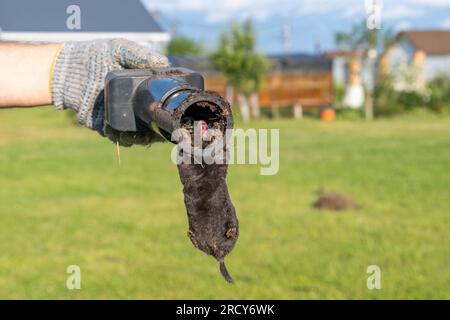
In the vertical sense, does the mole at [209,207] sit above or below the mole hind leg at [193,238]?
above

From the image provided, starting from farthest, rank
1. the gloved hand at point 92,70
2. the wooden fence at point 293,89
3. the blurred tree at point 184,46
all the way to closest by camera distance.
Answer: the blurred tree at point 184,46
the wooden fence at point 293,89
the gloved hand at point 92,70

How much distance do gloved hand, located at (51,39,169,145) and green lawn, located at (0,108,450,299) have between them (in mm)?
6694

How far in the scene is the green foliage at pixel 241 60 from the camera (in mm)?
34250

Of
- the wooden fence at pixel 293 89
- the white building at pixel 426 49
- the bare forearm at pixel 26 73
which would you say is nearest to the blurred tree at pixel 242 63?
the wooden fence at pixel 293 89

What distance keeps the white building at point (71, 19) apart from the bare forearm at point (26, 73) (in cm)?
447

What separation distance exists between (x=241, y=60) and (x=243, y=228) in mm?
22265

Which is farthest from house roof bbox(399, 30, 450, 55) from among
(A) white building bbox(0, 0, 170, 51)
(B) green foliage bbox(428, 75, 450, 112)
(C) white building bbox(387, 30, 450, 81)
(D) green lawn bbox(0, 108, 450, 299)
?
(D) green lawn bbox(0, 108, 450, 299)

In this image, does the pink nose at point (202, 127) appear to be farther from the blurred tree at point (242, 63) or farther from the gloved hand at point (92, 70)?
the blurred tree at point (242, 63)

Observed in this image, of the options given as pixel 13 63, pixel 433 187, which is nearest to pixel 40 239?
pixel 433 187

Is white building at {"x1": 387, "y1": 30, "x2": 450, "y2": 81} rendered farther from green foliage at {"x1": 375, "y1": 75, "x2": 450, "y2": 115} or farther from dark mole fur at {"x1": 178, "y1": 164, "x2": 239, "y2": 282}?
dark mole fur at {"x1": 178, "y1": 164, "x2": 239, "y2": 282}

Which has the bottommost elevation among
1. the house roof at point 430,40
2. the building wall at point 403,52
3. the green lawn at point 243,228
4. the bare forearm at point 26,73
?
the green lawn at point 243,228

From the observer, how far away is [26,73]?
2490 mm

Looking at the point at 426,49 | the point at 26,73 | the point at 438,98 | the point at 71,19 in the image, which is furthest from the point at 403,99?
the point at 26,73

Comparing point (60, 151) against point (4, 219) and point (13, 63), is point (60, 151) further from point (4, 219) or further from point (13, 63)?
point (13, 63)
